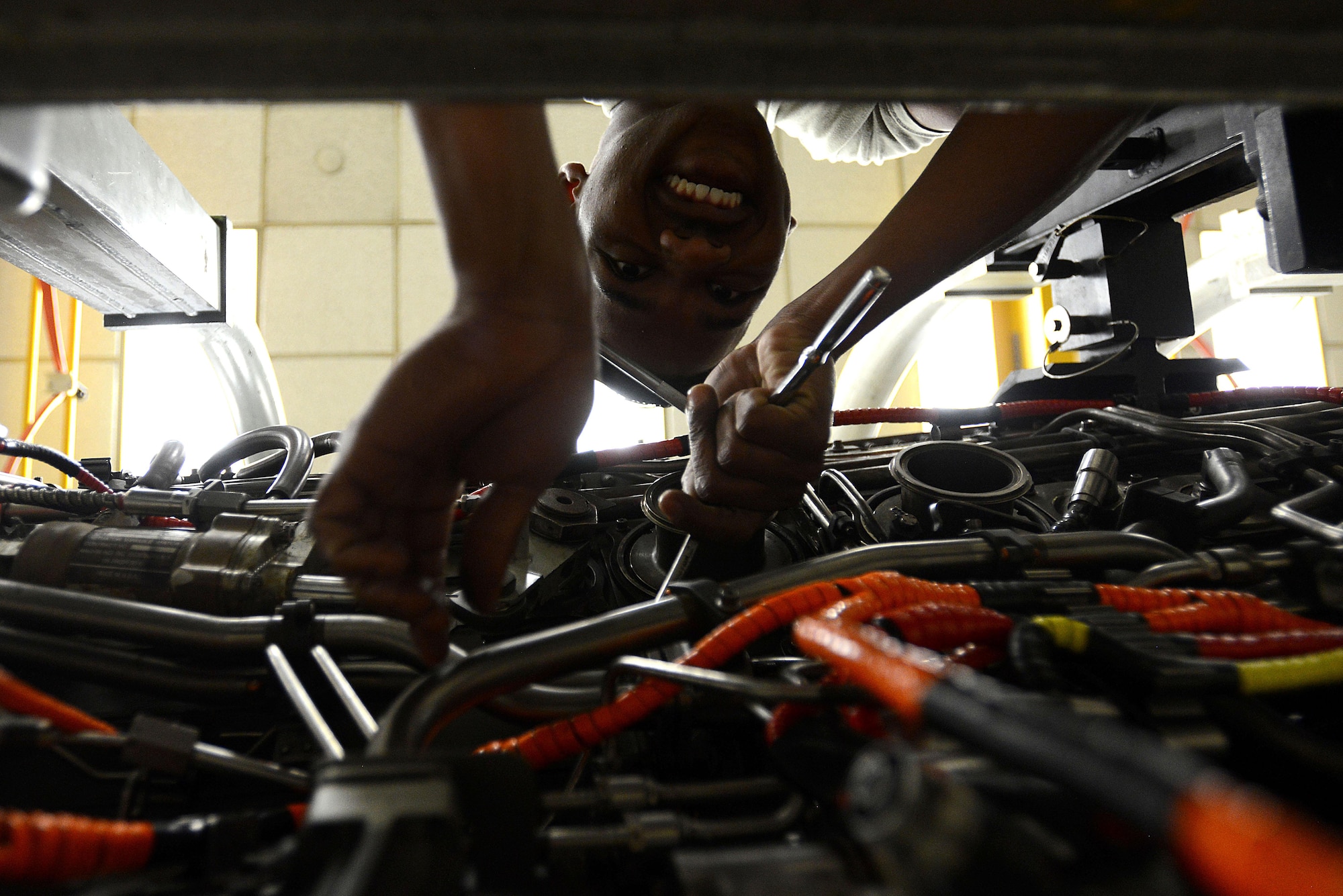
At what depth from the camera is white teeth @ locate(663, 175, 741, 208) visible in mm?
1013

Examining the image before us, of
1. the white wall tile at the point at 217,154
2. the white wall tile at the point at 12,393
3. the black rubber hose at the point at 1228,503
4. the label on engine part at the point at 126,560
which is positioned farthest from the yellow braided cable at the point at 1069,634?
the white wall tile at the point at 12,393

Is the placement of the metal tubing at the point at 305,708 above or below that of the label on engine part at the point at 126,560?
below

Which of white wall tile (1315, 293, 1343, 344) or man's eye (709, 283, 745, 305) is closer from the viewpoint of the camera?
man's eye (709, 283, 745, 305)

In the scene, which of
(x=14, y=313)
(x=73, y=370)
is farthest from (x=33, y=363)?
(x=14, y=313)

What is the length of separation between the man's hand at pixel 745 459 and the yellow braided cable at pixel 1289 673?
14.4 inches

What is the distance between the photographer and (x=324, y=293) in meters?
3.09

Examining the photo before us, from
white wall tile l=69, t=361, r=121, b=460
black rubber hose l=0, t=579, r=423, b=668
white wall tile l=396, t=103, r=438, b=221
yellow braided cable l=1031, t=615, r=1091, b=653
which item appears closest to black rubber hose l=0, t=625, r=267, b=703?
black rubber hose l=0, t=579, r=423, b=668

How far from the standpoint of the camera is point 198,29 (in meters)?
0.22

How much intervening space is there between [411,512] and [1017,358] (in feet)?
11.3

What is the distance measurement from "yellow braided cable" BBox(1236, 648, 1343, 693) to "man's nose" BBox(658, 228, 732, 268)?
0.78 m

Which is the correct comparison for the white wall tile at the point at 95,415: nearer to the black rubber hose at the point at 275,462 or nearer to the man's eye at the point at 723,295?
the black rubber hose at the point at 275,462

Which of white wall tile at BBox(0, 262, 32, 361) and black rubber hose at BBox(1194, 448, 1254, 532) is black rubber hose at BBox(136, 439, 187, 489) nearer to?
black rubber hose at BBox(1194, 448, 1254, 532)

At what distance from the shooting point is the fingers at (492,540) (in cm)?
49

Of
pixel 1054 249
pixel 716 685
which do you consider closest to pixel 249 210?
pixel 1054 249
